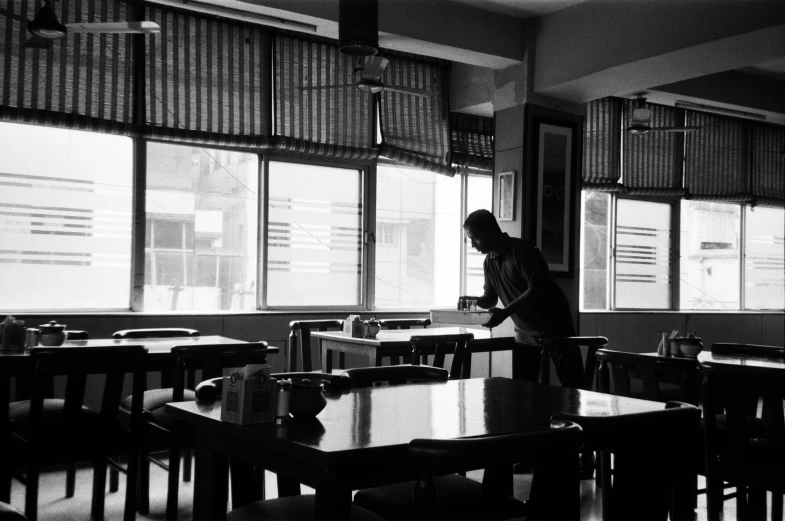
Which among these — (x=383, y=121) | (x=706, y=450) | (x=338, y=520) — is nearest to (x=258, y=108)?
(x=383, y=121)

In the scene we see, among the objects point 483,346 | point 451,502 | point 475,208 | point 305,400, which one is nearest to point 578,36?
point 475,208

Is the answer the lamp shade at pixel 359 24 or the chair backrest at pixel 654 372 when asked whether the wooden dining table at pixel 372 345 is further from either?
the lamp shade at pixel 359 24

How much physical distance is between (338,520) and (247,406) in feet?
1.50

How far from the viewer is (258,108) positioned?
669 centimetres

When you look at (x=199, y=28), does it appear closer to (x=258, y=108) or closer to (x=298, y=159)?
(x=258, y=108)

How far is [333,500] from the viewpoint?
5.49ft

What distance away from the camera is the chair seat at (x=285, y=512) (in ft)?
7.06

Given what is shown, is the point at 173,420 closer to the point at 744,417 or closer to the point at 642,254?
the point at 744,417

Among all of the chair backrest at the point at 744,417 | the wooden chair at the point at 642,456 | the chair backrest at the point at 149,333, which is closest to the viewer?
the wooden chair at the point at 642,456

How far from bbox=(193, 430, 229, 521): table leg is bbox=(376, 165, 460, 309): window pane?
552 cm

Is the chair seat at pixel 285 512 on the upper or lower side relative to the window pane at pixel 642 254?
lower

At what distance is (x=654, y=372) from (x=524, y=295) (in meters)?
1.40

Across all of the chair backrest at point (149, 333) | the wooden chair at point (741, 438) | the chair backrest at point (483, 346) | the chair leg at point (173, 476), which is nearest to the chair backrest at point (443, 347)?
the chair backrest at point (483, 346)

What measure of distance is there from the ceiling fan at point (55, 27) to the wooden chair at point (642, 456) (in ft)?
12.6
